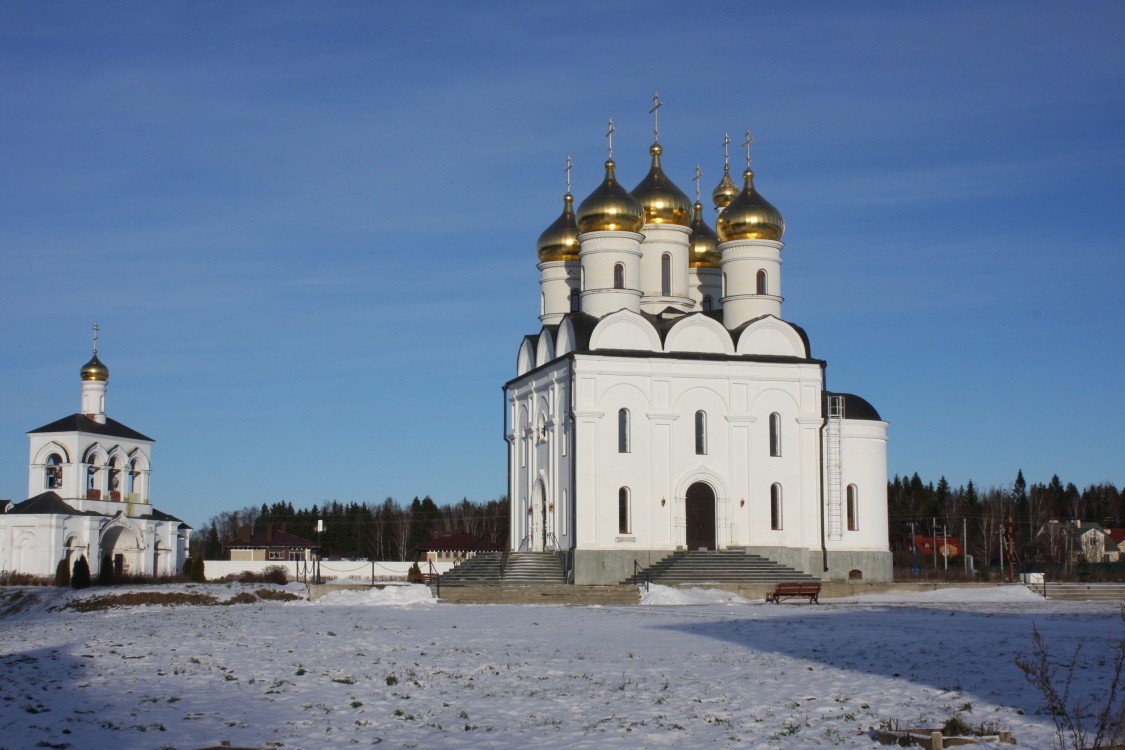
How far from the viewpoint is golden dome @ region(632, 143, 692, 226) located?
40.2 m

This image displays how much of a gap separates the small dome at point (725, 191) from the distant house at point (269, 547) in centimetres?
3524

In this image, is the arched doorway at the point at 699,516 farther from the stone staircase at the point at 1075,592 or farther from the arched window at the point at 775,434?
the stone staircase at the point at 1075,592

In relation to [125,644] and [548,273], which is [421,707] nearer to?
[125,644]

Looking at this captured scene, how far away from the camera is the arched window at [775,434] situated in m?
37.8

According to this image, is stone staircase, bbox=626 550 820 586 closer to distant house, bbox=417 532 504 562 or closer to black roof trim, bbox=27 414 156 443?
black roof trim, bbox=27 414 156 443

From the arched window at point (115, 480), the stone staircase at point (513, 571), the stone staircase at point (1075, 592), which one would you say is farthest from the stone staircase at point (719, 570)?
the arched window at point (115, 480)

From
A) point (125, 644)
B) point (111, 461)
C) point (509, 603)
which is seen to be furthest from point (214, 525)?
point (125, 644)

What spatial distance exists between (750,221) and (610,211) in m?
4.38

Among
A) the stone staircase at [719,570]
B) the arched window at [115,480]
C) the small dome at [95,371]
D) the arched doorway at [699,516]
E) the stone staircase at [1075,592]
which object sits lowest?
the stone staircase at [1075,592]

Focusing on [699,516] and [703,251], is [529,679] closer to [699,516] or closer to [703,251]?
[699,516]

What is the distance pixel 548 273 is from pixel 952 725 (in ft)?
105

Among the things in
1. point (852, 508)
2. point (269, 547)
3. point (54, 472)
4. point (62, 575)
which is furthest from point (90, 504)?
point (852, 508)

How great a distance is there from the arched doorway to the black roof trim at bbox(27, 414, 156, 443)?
26741 millimetres

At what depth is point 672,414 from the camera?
3656 cm
